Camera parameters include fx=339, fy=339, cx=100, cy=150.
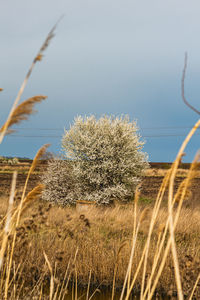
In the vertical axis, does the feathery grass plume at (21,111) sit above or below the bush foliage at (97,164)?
below

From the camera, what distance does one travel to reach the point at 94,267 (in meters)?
7.03

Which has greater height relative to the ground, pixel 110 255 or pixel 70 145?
pixel 70 145

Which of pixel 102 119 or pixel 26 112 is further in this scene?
pixel 102 119

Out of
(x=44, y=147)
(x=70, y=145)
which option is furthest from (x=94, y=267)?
(x=70, y=145)

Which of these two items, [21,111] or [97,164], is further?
[97,164]

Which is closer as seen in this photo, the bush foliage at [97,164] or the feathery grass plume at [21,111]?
the feathery grass plume at [21,111]

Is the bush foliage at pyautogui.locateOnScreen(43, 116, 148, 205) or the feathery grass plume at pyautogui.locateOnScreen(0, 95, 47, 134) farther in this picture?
the bush foliage at pyautogui.locateOnScreen(43, 116, 148, 205)

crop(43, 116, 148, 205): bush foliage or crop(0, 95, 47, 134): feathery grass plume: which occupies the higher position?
crop(43, 116, 148, 205): bush foliage

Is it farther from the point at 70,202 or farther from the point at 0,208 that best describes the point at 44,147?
the point at 70,202

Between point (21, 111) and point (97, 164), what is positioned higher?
point (97, 164)

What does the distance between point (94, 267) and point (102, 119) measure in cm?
1237

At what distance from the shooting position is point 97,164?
57.6 ft

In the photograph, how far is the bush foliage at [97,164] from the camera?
17.6 meters

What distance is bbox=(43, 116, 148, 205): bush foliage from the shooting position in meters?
17.6
